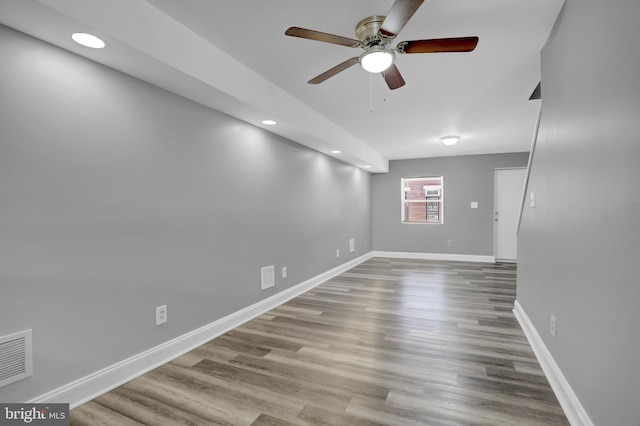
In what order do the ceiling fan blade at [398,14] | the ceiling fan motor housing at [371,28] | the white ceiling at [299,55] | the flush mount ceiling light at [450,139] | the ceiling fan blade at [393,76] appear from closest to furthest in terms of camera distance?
the ceiling fan blade at [398,14] → the white ceiling at [299,55] → the ceiling fan motor housing at [371,28] → the ceiling fan blade at [393,76] → the flush mount ceiling light at [450,139]

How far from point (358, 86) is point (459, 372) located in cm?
266

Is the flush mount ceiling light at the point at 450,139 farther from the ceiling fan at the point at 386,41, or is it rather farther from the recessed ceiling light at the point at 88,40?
the recessed ceiling light at the point at 88,40

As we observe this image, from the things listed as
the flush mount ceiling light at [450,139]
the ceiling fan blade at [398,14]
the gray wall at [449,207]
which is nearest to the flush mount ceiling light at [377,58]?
the ceiling fan blade at [398,14]

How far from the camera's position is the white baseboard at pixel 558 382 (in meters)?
1.56

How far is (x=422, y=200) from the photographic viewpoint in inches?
295

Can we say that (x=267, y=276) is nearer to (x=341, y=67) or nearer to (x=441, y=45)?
(x=341, y=67)


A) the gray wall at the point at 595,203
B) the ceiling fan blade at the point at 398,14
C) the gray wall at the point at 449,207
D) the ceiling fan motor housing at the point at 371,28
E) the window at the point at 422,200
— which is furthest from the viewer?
the window at the point at 422,200

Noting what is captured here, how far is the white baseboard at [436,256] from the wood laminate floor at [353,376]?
337 cm

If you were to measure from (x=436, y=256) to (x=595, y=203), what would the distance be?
6030 millimetres

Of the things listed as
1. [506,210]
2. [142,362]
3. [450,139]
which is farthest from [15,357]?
[506,210]

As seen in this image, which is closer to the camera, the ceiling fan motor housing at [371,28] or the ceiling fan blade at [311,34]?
the ceiling fan blade at [311,34]

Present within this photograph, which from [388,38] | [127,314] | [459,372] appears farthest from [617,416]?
[127,314]

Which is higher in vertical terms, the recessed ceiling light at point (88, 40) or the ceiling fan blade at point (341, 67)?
the ceiling fan blade at point (341, 67)

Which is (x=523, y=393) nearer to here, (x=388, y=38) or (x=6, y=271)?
(x=388, y=38)
